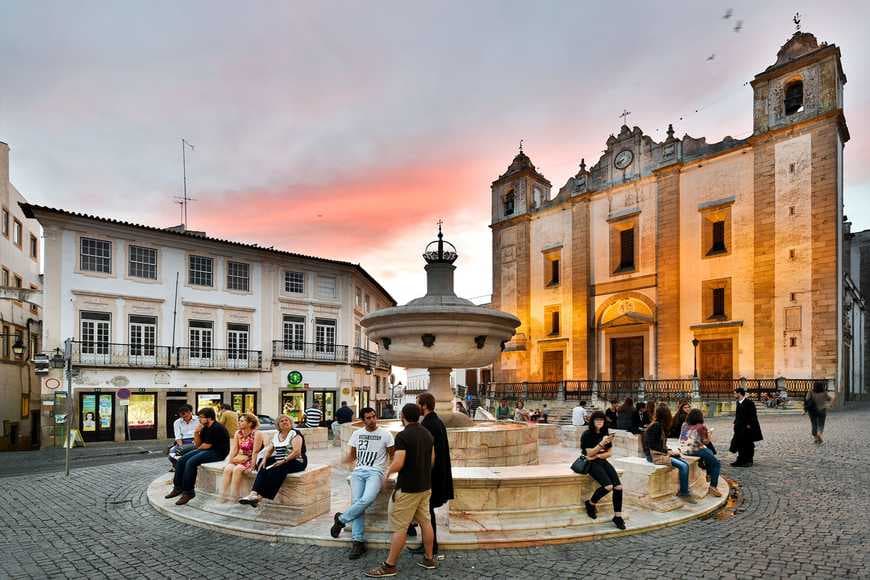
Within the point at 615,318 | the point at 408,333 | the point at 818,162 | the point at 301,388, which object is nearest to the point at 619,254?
the point at 615,318

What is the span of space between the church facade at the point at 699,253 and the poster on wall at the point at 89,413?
25.8 metres

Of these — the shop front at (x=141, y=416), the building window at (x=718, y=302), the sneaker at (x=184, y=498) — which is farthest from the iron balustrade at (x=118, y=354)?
the building window at (x=718, y=302)

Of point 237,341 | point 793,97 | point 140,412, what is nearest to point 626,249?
point 793,97

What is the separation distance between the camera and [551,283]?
1563 inches

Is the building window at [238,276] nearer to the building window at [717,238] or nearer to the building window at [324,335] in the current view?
the building window at [324,335]

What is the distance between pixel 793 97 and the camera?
29.2 meters

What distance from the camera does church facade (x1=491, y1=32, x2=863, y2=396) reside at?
27.4 m

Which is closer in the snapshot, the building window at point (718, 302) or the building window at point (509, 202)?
the building window at point (718, 302)

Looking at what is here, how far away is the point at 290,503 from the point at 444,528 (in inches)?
72.8

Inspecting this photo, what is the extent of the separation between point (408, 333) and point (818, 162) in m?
26.9

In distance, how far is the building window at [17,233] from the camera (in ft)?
94.4

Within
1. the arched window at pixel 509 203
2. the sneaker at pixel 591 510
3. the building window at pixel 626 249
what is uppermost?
the arched window at pixel 509 203

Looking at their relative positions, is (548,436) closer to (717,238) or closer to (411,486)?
(411,486)

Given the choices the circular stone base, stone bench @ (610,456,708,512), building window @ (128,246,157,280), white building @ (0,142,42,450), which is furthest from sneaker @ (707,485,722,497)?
white building @ (0,142,42,450)
